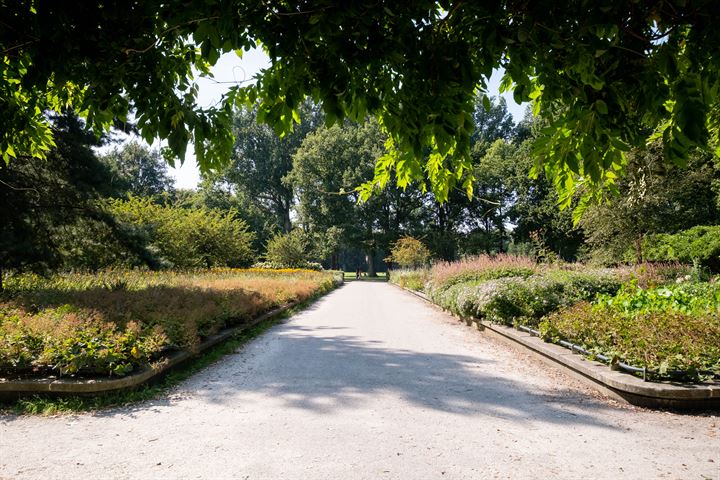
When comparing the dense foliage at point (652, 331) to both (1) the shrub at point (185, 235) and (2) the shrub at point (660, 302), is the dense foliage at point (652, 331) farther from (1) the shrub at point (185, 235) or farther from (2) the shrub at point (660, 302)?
(1) the shrub at point (185, 235)

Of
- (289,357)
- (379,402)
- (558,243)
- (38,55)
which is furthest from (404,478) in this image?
(558,243)

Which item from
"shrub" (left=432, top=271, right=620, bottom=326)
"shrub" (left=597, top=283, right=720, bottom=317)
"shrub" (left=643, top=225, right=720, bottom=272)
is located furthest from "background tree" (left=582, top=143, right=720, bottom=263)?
"shrub" (left=597, top=283, right=720, bottom=317)

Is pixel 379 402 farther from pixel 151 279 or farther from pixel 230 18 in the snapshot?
pixel 151 279

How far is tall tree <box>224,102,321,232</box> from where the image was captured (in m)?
57.6

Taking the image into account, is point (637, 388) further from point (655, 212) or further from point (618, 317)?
point (655, 212)

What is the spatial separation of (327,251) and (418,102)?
49765mm

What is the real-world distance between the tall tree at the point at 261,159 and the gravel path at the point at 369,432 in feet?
171

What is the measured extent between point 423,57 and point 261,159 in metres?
58.7

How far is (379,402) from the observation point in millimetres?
4879

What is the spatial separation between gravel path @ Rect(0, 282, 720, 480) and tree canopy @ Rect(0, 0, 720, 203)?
2252 millimetres

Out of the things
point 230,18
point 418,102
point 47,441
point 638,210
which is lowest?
point 47,441

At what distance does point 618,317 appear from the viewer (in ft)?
22.5

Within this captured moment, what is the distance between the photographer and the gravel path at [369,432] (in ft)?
10.8

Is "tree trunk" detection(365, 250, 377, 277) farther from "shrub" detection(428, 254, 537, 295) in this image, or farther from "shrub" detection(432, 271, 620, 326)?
"shrub" detection(432, 271, 620, 326)
